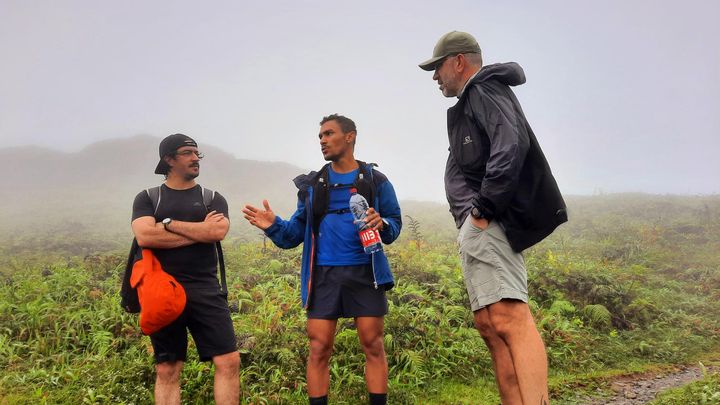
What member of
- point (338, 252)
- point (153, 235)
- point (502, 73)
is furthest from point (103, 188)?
point (502, 73)

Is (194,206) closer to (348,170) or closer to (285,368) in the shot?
(348,170)

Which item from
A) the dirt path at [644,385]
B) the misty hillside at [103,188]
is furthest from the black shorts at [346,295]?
the misty hillside at [103,188]

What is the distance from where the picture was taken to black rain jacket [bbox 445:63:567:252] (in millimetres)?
3555

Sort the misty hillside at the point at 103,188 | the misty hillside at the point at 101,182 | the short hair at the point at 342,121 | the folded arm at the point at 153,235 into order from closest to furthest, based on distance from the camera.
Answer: the folded arm at the point at 153,235 < the short hair at the point at 342,121 < the misty hillside at the point at 103,188 < the misty hillside at the point at 101,182

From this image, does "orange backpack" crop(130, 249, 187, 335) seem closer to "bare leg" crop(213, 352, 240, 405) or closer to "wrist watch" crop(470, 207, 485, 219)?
"bare leg" crop(213, 352, 240, 405)

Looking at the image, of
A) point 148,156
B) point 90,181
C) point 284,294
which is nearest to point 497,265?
point 284,294

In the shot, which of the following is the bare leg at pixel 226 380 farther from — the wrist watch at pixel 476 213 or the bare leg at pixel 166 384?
the wrist watch at pixel 476 213

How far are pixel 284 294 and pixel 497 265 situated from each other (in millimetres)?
6390

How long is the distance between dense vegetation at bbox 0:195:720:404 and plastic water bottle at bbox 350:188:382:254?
245 centimetres

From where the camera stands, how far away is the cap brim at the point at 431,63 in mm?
4230

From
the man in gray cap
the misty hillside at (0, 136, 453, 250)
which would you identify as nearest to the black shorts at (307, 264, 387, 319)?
the man in gray cap

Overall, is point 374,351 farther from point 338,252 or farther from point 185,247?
point 185,247

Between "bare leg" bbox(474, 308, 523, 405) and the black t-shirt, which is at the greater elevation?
the black t-shirt

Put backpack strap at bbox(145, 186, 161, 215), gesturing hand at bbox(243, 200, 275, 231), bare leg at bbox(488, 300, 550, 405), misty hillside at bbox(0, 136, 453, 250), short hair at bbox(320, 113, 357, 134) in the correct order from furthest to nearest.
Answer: misty hillside at bbox(0, 136, 453, 250), short hair at bbox(320, 113, 357, 134), gesturing hand at bbox(243, 200, 275, 231), backpack strap at bbox(145, 186, 161, 215), bare leg at bbox(488, 300, 550, 405)
